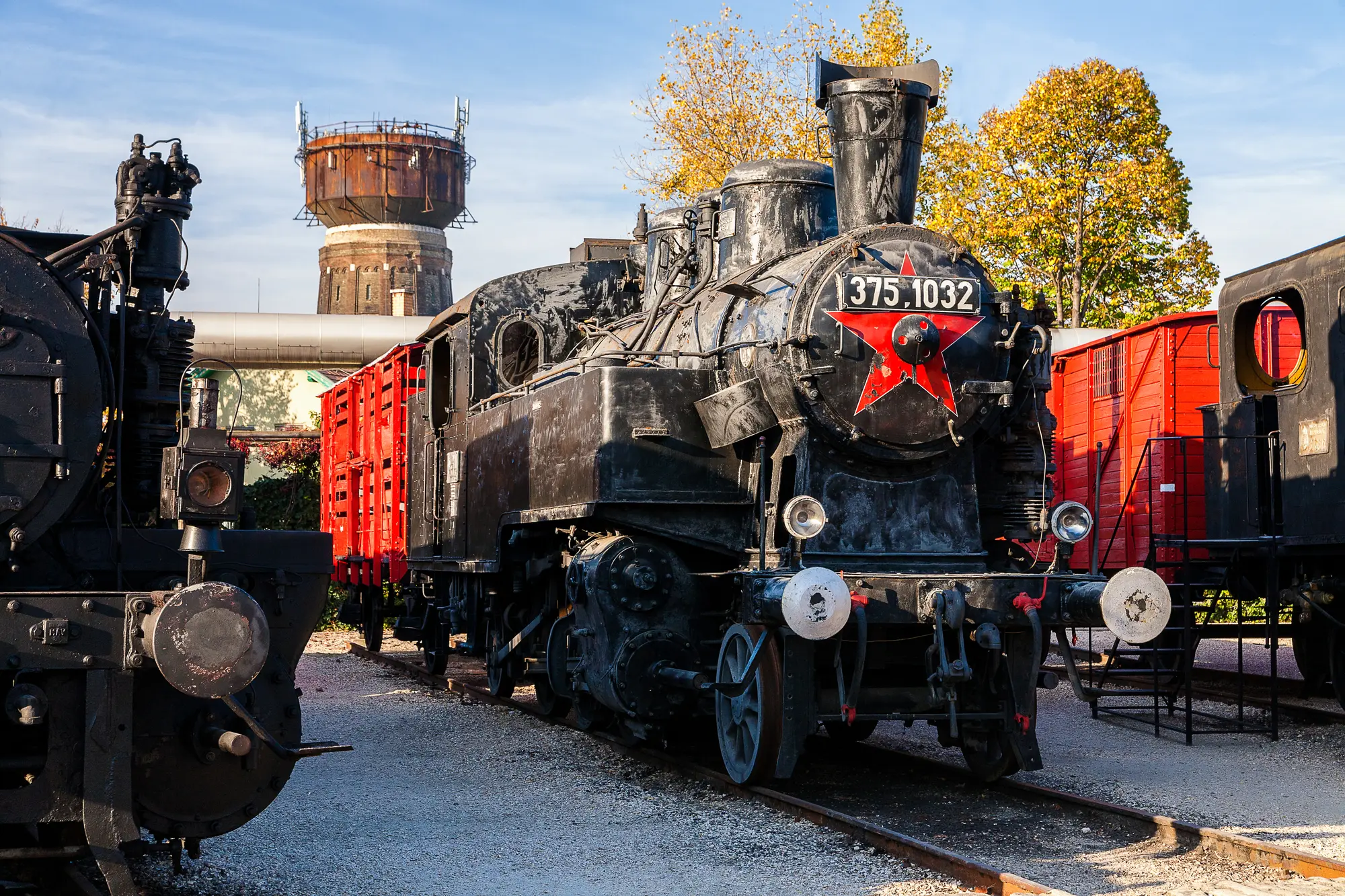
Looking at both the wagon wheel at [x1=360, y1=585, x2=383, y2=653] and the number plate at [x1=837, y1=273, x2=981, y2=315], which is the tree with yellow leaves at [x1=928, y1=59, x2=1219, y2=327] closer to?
the wagon wheel at [x1=360, y1=585, x2=383, y2=653]

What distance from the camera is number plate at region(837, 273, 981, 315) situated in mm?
7773

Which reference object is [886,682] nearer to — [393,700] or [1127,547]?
[393,700]

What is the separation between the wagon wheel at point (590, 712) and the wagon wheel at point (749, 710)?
125 cm

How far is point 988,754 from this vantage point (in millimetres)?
7738

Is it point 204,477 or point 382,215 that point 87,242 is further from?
point 382,215

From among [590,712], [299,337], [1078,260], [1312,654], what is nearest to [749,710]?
[590,712]

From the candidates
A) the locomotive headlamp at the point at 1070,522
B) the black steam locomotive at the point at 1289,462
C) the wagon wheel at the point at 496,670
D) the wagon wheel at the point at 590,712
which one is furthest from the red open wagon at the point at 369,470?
the black steam locomotive at the point at 1289,462

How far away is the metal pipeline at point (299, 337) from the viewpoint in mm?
28797

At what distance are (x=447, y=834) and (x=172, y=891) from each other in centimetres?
145

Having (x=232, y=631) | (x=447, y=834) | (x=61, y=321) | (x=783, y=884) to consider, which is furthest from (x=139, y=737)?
(x=783, y=884)

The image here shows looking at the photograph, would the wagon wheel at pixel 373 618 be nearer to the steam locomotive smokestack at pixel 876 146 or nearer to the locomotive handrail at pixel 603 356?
the locomotive handrail at pixel 603 356

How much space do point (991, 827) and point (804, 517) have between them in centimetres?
176

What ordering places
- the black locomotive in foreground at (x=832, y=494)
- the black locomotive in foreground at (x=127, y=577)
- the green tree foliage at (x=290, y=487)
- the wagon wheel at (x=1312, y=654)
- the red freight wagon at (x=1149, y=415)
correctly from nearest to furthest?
the black locomotive in foreground at (x=127, y=577), the black locomotive in foreground at (x=832, y=494), the wagon wheel at (x=1312, y=654), the red freight wagon at (x=1149, y=415), the green tree foliage at (x=290, y=487)

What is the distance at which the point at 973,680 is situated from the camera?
7.61 metres
